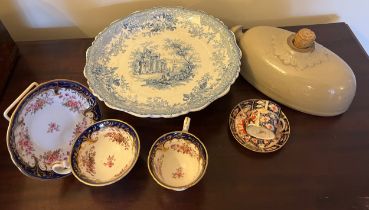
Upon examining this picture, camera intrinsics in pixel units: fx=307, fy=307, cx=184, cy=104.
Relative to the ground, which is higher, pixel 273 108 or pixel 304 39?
pixel 304 39

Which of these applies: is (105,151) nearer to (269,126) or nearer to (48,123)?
(48,123)

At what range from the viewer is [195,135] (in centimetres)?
63

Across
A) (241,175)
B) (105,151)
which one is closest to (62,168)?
(105,151)

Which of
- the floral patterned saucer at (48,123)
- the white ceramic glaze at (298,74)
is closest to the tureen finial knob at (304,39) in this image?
the white ceramic glaze at (298,74)

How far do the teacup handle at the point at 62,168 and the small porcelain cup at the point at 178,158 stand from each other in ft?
0.49

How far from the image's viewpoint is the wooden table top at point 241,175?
55 cm

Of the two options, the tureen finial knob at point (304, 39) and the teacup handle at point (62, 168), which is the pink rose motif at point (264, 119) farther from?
the teacup handle at point (62, 168)

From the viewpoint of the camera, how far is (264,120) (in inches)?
24.3

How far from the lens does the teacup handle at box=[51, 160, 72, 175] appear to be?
0.56 meters

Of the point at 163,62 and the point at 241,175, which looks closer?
the point at 241,175

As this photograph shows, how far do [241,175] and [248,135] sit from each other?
9cm

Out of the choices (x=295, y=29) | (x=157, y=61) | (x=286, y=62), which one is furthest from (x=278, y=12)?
(x=157, y=61)

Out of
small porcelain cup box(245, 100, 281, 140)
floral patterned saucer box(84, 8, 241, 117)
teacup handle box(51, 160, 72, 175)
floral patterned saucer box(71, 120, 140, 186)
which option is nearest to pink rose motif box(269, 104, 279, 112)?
small porcelain cup box(245, 100, 281, 140)

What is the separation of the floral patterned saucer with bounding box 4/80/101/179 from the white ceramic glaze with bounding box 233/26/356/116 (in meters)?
0.36
